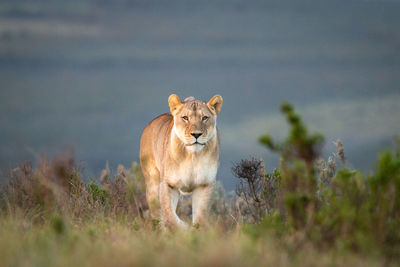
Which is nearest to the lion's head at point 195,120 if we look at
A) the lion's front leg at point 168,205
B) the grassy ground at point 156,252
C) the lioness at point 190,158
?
the lioness at point 190,158

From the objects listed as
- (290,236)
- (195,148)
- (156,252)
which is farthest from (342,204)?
(195,148)

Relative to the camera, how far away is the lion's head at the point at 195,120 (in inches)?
352

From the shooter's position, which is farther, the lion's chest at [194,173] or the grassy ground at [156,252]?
the lion's chest at [194,173]

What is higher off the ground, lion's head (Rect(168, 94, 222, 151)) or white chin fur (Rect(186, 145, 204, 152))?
lion's head (Rect(168, 94, 222, 151))

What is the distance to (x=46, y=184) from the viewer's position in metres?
8.41

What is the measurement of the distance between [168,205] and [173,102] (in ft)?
5.87

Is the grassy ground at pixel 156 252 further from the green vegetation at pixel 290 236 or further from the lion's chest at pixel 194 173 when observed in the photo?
the lion's chest at pixel 194 173

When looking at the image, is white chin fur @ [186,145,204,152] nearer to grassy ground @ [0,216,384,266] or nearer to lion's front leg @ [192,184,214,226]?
lion's front leg @ [192,184,214,226]

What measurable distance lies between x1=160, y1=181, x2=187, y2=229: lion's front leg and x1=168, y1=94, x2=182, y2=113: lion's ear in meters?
1.32

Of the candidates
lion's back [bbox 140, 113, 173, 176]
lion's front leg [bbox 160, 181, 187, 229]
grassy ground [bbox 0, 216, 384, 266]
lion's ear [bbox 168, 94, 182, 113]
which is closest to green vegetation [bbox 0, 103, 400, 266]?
grassy ground [bbox 0, 216, 384, 266]

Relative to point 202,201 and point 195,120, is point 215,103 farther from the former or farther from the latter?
point 202,201

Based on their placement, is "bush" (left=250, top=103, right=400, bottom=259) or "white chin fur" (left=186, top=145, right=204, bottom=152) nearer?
"bush" (left=250, top=103, right=400, bottom=259)

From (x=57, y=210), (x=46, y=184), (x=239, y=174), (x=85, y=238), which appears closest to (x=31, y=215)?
(x=57, y=210)

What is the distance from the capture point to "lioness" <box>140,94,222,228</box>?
9.08 metres
